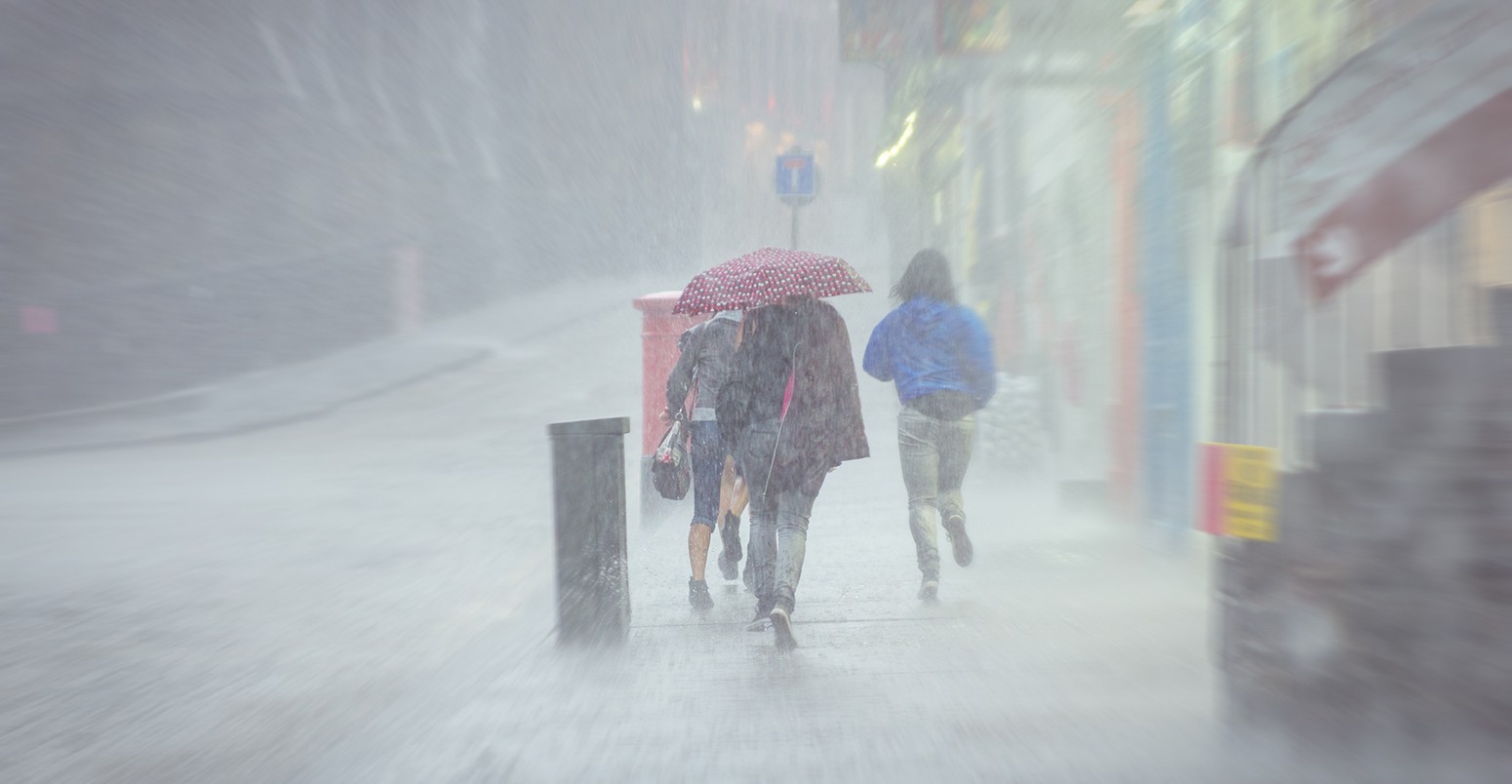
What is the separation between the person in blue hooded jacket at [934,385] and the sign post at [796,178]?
334 inches

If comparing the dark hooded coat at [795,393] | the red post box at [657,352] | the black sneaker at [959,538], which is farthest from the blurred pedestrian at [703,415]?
the red post box at [657,352]

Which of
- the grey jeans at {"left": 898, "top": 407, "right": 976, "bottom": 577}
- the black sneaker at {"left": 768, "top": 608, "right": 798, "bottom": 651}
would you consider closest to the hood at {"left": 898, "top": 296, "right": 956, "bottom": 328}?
the grey jeans at {"left": 898, "top": 407, "right": 976, "bottom": 577}

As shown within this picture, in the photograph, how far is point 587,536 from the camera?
204 inches

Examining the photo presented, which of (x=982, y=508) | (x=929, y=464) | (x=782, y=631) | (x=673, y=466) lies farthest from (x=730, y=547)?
(x=982, y=508)

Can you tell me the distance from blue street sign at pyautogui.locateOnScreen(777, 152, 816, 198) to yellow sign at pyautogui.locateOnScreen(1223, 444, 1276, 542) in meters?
11.1

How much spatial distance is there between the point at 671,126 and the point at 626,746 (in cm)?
5001

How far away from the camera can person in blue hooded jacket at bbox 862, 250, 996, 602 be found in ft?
20.0

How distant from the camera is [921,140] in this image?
→ 770 inches

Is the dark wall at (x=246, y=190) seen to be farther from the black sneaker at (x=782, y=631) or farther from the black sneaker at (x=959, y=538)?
the black sneaker at (x=782, y=631)

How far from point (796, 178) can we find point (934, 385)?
908 centimetres

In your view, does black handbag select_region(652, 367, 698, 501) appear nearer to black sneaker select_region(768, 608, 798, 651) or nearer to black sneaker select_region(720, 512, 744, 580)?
black sneaker select_region(720, 512, 744, 580)

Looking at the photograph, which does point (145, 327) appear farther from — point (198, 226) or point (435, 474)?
point (435, 474)

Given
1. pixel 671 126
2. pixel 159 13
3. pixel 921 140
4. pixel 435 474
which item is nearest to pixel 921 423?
pixel 435 474

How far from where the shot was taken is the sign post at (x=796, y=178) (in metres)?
14.6
